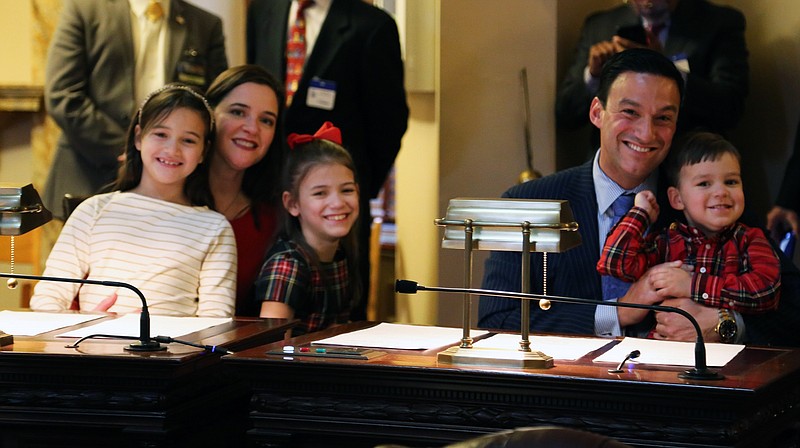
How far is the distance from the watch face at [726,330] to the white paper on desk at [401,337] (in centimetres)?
68

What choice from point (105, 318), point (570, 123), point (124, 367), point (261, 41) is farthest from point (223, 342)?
point (570, 123)

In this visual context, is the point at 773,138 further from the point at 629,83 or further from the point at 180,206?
the point at 180,206

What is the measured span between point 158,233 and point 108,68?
4.84 ft

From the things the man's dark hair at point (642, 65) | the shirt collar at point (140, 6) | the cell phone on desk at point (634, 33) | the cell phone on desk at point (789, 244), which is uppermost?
the shirt collar at point (140, 6)

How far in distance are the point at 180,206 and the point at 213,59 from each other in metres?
1.38

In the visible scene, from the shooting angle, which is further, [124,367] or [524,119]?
[524,119]

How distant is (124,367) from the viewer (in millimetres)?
2758

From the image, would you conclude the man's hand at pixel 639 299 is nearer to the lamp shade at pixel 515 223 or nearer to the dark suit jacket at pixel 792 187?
the lamp shade at pixel 515 223

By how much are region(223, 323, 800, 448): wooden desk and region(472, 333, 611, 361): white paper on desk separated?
5 cm

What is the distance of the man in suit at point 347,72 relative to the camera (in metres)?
5.23

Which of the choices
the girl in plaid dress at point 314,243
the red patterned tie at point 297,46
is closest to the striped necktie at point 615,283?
the girl in plaid dress at point 314,243

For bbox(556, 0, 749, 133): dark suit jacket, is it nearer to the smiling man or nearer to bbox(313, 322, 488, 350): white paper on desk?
the smiling man

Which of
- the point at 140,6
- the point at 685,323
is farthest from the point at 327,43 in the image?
the point at 685,323

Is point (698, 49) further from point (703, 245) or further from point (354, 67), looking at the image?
point (703, 245)
